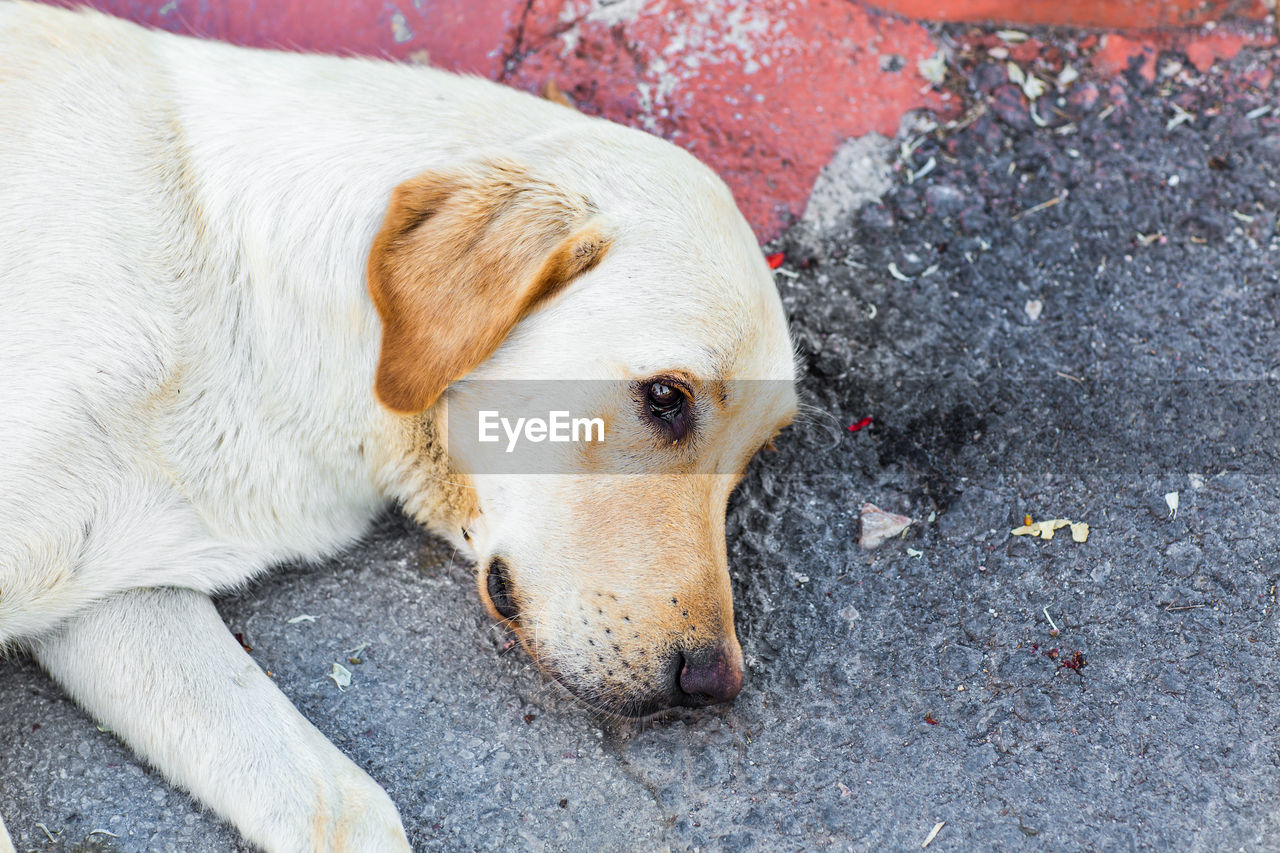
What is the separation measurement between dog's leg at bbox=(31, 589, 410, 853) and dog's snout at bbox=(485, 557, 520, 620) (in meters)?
0.50

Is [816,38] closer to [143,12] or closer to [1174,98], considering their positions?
[1174,98]

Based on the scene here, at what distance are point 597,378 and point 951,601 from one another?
3.90ft

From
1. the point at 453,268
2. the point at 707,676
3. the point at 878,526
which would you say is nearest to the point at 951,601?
the point at 878,526

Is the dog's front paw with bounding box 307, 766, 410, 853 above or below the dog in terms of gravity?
below

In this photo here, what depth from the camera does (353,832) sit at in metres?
2.39

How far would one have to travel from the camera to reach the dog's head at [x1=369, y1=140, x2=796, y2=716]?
242cm

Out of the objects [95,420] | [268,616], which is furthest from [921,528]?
[95,420]

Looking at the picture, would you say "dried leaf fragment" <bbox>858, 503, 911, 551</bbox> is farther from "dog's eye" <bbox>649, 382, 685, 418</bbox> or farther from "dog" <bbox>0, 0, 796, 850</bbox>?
"dog's eye" <bbox>649, 382, 685, 418</bbox>

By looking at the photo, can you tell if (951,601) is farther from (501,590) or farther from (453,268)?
(453,268)

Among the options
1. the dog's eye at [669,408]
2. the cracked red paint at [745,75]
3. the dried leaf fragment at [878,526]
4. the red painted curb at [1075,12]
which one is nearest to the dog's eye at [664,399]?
the dog's eye at [669,408]

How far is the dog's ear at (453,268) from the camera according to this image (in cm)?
240

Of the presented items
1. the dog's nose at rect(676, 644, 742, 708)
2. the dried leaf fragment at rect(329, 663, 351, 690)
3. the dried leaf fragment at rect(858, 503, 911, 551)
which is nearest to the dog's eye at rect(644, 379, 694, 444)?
the dog's nose at rect(676, 644, 742, 708)

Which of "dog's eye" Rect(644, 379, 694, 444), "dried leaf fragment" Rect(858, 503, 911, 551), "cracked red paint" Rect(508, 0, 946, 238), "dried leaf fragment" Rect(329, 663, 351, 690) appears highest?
"cracked red paint" Rect(508, 0, 946, 238)

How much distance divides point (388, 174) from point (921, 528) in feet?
5.67
